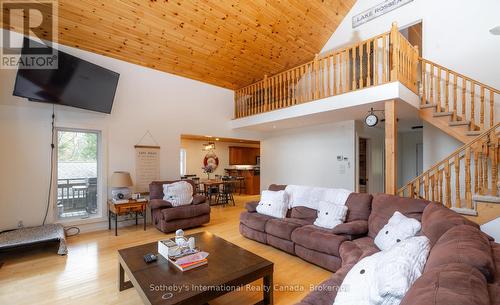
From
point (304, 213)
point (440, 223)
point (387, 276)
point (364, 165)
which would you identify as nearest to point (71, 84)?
point (304, 213)

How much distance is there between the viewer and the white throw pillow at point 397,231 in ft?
7.36

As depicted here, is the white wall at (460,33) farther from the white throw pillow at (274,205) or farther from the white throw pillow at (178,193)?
the white throw pillow at (178,193)

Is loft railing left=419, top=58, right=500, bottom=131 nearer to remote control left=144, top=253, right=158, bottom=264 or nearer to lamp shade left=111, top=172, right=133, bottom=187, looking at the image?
remote control left=144, top=253, right=158, bottom=264

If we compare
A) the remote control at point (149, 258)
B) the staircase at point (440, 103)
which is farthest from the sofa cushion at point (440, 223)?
the remote control at point (149, 258)

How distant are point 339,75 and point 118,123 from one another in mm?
4637

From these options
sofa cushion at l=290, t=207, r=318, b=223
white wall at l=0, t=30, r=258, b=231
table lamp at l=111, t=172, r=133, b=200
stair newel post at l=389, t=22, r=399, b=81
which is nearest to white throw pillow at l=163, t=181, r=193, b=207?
table lamp at l=111, t=172, r=133, b=200

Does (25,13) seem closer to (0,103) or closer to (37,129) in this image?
(0,103)

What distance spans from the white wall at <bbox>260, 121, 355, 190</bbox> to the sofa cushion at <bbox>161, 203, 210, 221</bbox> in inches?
124

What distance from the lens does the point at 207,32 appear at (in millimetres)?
4844

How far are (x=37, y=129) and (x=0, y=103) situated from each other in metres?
0.59

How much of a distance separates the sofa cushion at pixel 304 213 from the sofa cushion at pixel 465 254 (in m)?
2.34

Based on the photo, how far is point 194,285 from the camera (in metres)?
1.80

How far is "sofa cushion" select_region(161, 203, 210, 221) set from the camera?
4.34m

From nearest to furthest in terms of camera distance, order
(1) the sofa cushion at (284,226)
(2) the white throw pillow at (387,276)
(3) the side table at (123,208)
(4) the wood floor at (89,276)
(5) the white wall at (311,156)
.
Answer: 1. (2) the white throw pillow at (387,276)
2. (4) the wood floor at (89,276)
3. (1) the sofa cushion at (284,226)
4. (3) the side table at (123,208)
5. (5) the white wall at (311,156)
